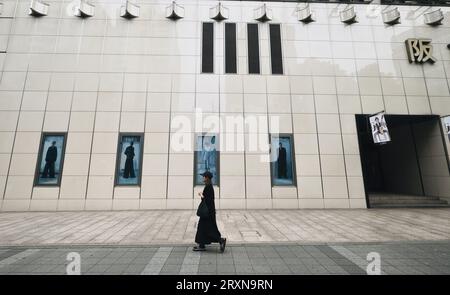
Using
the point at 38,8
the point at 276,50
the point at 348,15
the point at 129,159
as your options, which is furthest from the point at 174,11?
the point at 348,15

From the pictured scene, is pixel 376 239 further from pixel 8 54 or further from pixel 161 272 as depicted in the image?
pixel 8 54

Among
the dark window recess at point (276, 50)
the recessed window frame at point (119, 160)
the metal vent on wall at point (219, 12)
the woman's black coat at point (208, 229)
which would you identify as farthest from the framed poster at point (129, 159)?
the dark window recess at point (276, 50)

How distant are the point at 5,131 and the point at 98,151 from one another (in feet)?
15.8

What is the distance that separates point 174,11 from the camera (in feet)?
39.2

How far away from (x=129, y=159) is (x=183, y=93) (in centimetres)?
452

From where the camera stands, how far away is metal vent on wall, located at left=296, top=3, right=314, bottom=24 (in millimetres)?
12312

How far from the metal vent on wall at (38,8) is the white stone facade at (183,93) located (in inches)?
10.1

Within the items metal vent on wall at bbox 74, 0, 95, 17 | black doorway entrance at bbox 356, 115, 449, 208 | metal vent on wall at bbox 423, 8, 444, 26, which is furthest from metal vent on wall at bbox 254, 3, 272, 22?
metal vent on wall at bbox 423, 8, 444, 26

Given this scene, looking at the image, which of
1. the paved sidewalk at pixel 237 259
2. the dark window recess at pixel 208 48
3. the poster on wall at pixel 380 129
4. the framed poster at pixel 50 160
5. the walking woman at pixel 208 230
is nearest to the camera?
the paved sidewalk at pixel 237 259

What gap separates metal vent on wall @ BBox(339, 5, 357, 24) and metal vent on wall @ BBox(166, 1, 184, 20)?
31.9ft

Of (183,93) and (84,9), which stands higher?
(84,9)

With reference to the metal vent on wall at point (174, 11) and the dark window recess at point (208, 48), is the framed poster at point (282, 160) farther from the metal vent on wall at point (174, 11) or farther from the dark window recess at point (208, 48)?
the metal vent on wall at point (174, 11)

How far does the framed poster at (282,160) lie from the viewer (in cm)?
1088

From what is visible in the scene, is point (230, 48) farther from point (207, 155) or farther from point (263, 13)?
point (207, 155)
